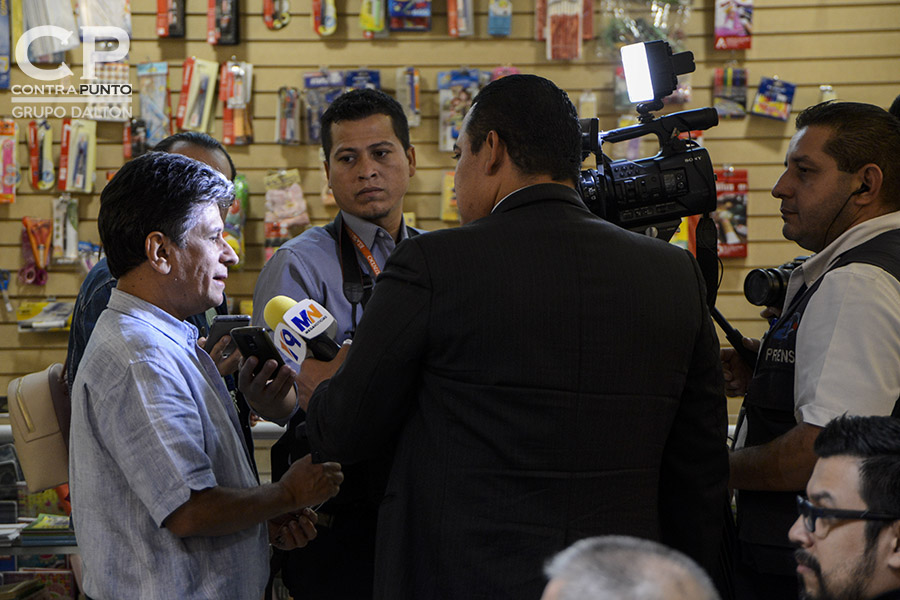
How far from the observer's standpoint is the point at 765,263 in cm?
442

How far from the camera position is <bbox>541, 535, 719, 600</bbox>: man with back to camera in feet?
2.22

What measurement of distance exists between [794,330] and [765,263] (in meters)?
2.75

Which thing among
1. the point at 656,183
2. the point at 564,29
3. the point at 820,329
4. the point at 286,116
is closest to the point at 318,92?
the point at 286,116

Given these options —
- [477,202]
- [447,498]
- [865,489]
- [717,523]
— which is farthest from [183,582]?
[865,489]

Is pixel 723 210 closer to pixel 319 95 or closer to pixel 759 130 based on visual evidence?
pixel 759 130

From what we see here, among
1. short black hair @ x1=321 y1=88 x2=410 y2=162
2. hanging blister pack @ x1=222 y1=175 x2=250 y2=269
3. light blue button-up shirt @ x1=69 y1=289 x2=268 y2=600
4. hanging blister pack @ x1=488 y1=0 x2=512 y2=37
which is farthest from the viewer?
hanging blister pack @ x1=488 y1=0 x2=512 y2=37

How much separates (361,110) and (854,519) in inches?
63.3

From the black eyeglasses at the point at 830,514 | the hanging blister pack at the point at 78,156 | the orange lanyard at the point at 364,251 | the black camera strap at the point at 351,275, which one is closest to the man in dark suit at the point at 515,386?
the black eyeglasses at the point at 830,514

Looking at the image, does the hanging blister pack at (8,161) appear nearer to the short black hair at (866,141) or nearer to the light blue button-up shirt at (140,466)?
the light blue button-up shirt at (140,466)

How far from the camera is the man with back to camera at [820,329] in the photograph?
165cm

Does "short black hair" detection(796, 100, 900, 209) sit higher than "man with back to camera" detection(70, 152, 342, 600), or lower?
higher

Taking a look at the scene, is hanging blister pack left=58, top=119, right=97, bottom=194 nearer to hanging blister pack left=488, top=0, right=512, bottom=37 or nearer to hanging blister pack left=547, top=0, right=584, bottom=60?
hanging blister pack left=488, top=0, right=512, bottom=37

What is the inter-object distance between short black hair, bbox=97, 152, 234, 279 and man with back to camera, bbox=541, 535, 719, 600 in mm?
1075

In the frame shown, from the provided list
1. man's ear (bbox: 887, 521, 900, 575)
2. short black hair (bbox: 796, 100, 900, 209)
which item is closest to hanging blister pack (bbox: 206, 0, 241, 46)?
short black hair (bbox: 796, 100, 900, 209)
